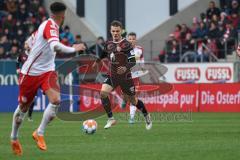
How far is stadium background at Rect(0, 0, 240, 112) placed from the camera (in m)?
29.6

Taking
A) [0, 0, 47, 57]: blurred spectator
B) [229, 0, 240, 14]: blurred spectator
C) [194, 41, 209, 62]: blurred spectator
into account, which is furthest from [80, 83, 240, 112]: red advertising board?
[0, 0, 47, 57]: blurred spectator

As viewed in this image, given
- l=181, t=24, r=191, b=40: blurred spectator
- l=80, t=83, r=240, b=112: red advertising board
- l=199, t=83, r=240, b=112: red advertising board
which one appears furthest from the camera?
l=181, t=24, r=191, b=40: blurred spectator

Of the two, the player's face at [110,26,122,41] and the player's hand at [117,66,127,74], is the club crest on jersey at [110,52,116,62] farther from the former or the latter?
the player's face at [110,26,122,41]

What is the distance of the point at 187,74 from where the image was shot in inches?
1259

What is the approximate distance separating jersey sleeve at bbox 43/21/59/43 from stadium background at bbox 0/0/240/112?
1631cm

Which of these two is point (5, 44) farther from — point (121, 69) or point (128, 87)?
point (128, 87)

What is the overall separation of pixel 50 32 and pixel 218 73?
18.9 m

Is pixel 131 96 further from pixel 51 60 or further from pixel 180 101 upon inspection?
pixel 180 101

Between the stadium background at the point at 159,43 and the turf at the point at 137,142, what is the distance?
26.6ft

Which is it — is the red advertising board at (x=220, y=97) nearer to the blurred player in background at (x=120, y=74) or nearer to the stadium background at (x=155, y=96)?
the stadium background at (x=155, y=96)

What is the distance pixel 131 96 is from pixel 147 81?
1179cm

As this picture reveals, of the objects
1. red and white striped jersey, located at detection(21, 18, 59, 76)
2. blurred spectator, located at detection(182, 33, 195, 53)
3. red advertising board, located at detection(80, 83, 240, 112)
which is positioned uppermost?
Result: blurred spectator, located at detection(182, 33, 195, 53)

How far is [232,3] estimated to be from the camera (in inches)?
1347

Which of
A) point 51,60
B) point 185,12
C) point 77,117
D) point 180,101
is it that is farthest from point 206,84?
point 51,60
